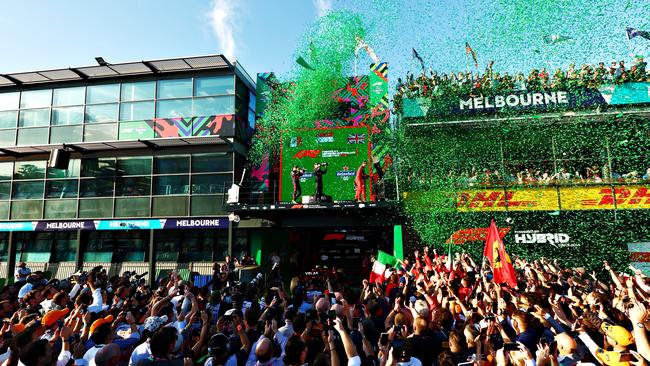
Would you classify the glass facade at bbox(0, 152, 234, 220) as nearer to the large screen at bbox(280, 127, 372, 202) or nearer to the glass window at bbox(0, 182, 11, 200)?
the glass window at bbox(0, 182, 11, 200)

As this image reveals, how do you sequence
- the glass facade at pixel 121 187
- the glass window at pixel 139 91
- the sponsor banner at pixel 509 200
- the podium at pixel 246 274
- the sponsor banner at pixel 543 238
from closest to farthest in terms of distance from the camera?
the sponsor banner at pixel 509 200 → the sponsor banner at pixel 543 238 → the podium at pixel 246 274 → the glass facade at pixel 121 187 → the glass window at pixel 139 91

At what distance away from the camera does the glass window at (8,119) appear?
2027 centimetres

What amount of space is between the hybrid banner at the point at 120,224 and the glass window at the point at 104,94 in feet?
19.7

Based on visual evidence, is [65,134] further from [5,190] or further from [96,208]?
[5,190]

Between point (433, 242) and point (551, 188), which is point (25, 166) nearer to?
point (433, 242)

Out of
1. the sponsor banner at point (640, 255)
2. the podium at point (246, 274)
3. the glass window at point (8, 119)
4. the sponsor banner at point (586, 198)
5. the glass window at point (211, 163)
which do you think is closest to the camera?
the sponsor banner at point (586, 198)

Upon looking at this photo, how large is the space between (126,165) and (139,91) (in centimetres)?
369

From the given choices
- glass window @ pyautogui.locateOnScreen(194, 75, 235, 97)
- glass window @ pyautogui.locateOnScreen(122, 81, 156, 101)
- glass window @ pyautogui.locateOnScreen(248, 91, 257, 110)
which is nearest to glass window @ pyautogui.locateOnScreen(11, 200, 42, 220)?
glass window @ pyautogui.locateOnScreen(122, 81, 156, 101)

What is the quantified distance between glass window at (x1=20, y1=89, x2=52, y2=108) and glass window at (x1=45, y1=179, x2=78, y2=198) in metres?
4.10

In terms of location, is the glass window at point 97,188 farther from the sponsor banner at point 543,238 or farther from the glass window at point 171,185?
the sponsor banner at point 543,238

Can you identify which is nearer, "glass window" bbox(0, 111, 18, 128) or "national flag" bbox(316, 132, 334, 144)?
"national flag" bbox(316, 132, 334, 144)

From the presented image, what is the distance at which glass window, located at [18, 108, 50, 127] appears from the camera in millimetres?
19875

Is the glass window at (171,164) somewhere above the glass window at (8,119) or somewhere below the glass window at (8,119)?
below

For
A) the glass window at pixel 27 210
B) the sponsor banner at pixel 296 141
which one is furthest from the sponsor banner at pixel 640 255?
the glass window at pixel 27 210
